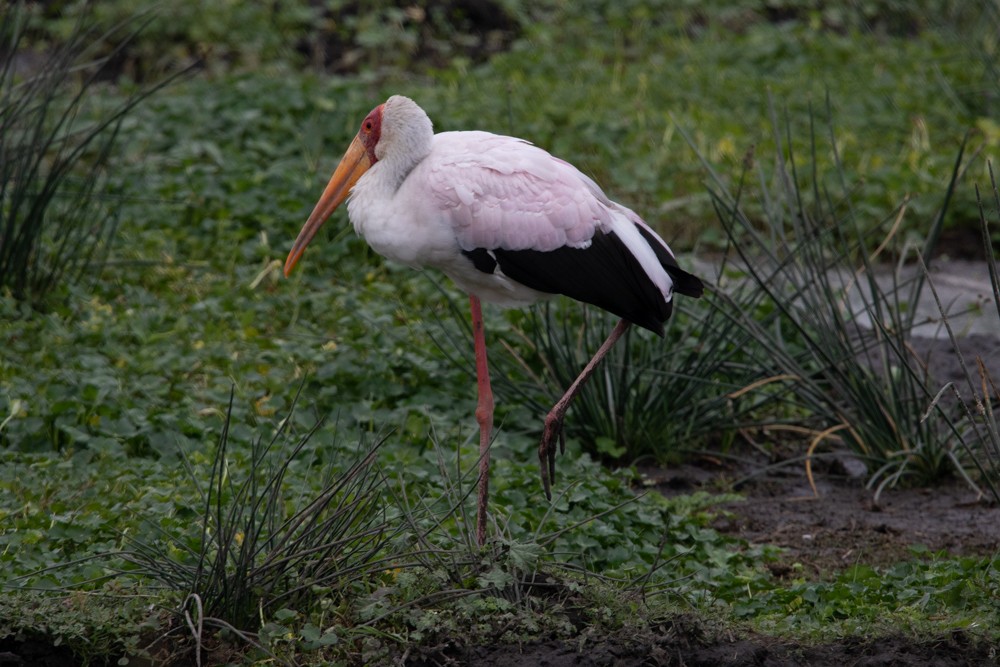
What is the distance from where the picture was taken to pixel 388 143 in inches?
153

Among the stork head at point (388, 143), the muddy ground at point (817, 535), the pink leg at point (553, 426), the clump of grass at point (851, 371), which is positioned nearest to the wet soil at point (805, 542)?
the muddy ground at point (817, 535)

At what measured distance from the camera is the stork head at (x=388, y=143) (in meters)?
3.86

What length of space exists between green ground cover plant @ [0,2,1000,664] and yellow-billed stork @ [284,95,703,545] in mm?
506

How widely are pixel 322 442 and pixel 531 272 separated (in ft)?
3.26

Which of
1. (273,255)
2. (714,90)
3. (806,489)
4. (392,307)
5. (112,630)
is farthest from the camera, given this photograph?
(714,90)

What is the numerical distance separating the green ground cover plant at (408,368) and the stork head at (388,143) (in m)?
0.71

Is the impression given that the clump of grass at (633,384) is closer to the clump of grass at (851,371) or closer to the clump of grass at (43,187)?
the clump of grass at (851,371)

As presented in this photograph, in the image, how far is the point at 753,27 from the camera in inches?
352

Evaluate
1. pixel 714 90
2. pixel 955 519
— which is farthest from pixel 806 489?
pixel 714 90

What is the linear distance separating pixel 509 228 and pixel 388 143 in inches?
17.4

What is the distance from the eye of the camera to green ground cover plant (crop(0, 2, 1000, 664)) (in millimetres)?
3164

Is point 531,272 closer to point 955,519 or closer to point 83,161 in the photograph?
point 955,519

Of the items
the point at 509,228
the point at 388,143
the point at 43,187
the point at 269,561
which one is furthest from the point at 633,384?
the point at 43,187

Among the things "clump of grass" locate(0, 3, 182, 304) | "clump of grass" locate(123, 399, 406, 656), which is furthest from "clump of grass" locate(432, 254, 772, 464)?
"clump of grass" locate(0, 3, 182, 304)
